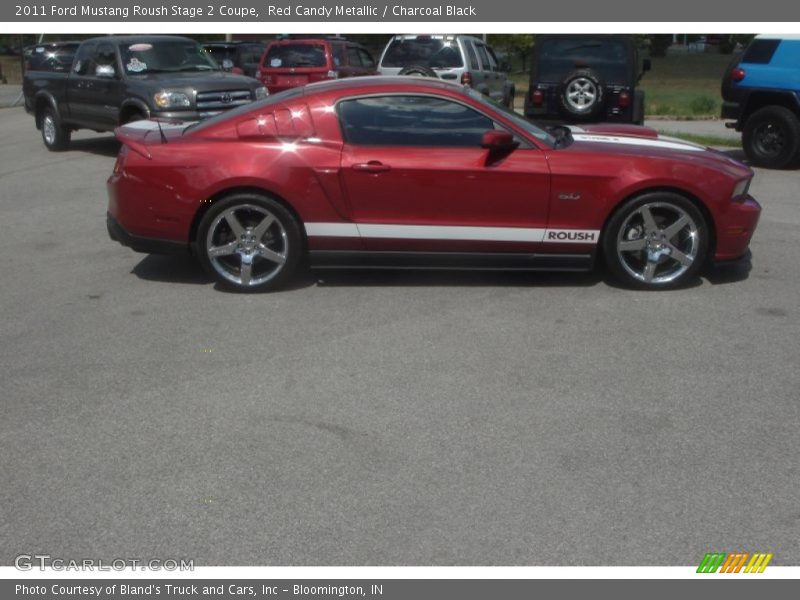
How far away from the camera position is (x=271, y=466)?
454cm

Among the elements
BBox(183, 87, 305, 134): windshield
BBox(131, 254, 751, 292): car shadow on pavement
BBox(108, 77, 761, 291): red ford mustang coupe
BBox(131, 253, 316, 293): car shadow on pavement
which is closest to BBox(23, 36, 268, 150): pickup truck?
BBox(131, 253, 316, 293): car shadow on pavement

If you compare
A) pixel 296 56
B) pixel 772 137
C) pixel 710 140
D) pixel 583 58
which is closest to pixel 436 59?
pixel 296 56

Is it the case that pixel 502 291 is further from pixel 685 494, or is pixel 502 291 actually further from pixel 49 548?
pixel 49 548

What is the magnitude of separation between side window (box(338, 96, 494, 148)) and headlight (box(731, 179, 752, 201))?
72.1 inches

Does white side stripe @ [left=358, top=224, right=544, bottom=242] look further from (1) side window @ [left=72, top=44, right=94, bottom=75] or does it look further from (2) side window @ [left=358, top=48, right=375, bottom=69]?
(2) side window @ [left=358, top=48, right=375, bottom=69]

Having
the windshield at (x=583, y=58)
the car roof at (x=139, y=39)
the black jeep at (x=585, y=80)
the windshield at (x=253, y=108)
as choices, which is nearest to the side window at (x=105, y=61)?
the car roof at (x=139, y=39)

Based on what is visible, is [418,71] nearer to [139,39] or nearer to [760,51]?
[139,39]

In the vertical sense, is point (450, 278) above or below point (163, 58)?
below

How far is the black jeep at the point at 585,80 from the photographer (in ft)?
50.0

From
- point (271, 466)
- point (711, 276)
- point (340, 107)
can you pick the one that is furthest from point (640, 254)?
point (271, 466)

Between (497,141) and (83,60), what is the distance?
10.8m

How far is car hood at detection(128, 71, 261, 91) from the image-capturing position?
14039 mm

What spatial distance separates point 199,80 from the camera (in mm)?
14172

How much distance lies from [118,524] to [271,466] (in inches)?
30.2
